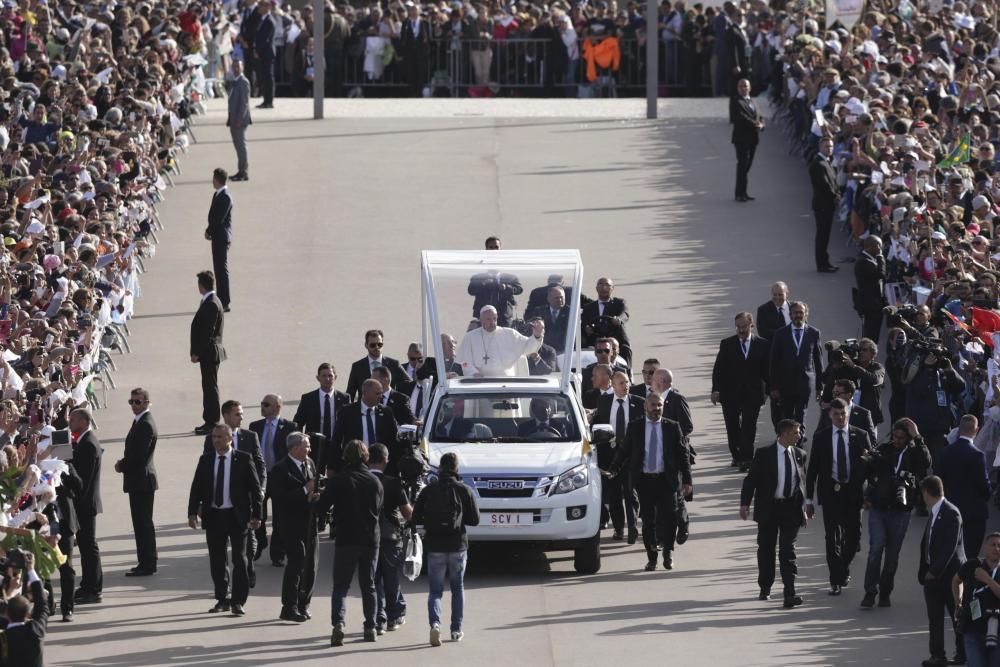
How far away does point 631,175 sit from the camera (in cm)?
3406

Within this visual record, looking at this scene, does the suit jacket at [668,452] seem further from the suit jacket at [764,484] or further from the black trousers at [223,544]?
the black trousers at [223,544]

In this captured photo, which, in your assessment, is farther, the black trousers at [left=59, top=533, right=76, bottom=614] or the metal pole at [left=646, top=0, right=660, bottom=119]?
the metal pole at [left=646, top=0, right=660, bottom=119]

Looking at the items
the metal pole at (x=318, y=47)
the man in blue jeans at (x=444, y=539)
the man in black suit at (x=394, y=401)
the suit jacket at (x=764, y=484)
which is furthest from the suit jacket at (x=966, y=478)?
the metal pole at (x=318, y=47)

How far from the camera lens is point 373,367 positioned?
21.2 metres

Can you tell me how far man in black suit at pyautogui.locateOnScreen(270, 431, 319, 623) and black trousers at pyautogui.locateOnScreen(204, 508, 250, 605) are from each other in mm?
368

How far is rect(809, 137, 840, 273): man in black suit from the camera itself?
28.3m

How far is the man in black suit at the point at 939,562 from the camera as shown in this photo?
15.9 meters

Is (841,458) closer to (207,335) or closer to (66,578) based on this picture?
(66,578)

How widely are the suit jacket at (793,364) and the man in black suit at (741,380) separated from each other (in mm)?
154

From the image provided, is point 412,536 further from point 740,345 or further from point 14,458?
point 740,345

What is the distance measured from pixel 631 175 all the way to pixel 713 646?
1818cm

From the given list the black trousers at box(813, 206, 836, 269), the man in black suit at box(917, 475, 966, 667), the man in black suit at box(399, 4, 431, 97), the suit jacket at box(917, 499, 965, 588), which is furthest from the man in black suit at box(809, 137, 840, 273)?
the man in black suit at box(399, 4, 431, 97)

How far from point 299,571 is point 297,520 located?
0.41 m

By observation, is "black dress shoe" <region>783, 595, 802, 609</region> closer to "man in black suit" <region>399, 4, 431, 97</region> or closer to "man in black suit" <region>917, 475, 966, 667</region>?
"man in black suit" <region>917, 475, 966, 667</region>
